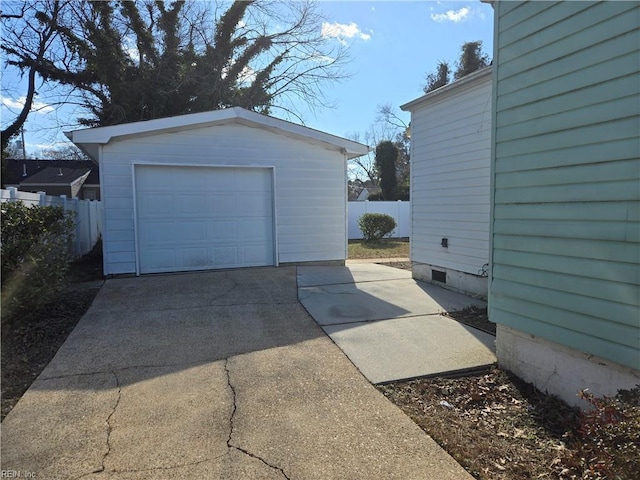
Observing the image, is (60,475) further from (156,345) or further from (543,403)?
(543,403)

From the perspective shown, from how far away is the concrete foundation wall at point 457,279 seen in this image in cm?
666

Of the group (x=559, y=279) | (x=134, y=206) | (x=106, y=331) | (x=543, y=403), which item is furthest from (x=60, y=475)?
(x=134, y=206)

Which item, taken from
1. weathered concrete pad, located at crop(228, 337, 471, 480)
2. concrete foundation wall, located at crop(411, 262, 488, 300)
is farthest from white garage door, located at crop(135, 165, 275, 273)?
weathered concrete pad, located at crop(228, 337, 471, 480)

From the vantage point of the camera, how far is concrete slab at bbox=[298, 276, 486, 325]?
5.57 metres

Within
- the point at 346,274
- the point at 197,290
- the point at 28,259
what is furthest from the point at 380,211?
the point at 28,259

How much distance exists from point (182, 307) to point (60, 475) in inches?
141

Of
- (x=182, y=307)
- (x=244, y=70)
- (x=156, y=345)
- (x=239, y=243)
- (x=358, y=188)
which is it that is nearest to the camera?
(x=156, y=345)

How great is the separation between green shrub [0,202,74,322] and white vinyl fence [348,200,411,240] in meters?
14.6

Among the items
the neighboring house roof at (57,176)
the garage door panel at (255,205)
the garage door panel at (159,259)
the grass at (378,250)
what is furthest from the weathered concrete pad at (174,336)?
the neighboring house roof at (57,176)

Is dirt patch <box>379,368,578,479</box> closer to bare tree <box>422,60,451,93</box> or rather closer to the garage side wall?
the garage side wall

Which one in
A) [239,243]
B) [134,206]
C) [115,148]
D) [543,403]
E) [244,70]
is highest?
[244,70]

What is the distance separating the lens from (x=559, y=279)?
3.30 metres

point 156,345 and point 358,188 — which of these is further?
point 358,188

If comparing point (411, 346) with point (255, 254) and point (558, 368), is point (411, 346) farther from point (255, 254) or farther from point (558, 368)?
point (255, 254)
